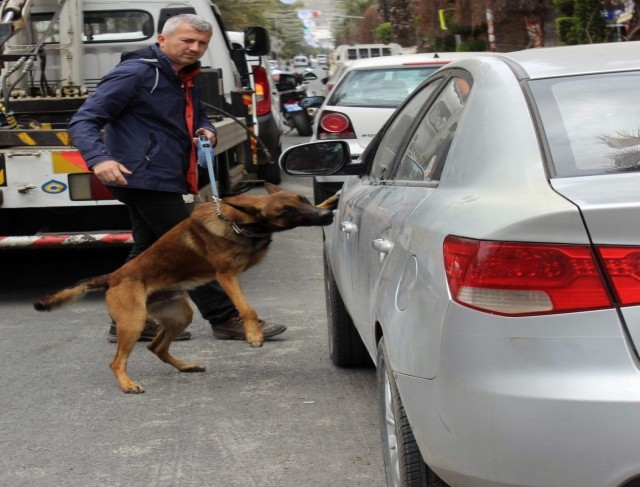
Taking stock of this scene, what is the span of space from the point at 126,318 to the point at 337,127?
615 centimetres

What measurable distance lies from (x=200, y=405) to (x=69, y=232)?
3.36 meters

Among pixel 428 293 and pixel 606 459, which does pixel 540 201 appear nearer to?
pixel 428 293

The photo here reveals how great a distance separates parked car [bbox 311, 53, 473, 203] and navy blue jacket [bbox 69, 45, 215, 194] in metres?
5.07

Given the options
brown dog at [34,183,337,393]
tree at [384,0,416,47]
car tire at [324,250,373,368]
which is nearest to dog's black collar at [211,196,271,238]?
brown dog at [34,183,337,393]

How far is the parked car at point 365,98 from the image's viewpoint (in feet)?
37.5

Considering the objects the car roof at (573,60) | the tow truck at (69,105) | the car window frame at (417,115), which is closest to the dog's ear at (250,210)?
the car window frame at (417,115)

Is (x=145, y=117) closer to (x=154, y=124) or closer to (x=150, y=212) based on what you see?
(x=154, y=124)

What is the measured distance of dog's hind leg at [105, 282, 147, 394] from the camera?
5688mm

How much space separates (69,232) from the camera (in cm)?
840

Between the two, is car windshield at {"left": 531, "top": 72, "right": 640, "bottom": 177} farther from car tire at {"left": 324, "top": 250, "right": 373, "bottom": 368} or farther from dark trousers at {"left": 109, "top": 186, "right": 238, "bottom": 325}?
dark trousers at {"left": 109, "top": 186, "right": 238, "bottom": 325}

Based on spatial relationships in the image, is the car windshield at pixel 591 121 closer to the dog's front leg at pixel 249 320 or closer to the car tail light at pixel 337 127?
the dog's front leg at pixel 249 320

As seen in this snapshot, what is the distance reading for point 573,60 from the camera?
11.9ft

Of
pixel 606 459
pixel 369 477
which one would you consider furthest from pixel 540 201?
pixel 369 477

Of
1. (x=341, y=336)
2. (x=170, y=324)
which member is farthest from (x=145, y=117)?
(x=341, y=336)
